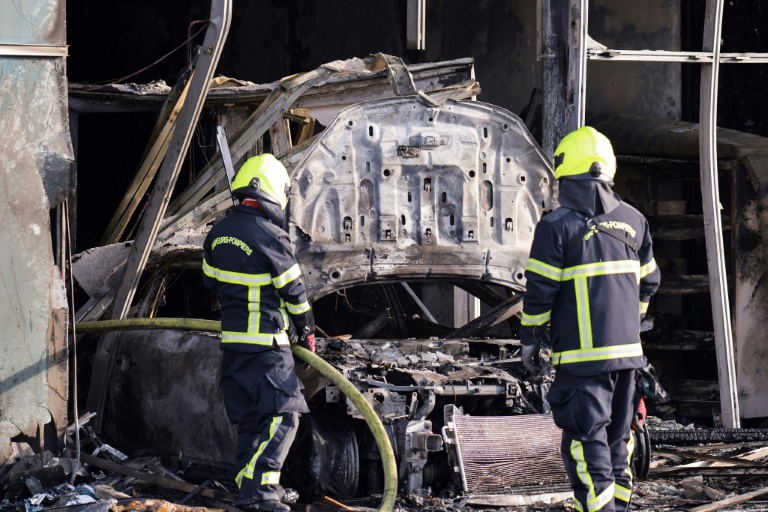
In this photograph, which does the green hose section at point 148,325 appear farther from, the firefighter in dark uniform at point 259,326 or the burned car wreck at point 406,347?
the firefighter in dark uniform at point 259,326

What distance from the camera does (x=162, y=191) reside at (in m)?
6.84

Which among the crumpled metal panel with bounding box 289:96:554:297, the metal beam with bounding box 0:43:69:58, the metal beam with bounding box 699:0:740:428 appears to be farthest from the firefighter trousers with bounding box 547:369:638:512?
the metal beam with bounding box 0:43:69:58

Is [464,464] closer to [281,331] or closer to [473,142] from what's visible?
[281,331]

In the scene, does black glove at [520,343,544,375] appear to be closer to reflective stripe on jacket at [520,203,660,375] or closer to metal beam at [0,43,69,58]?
reflective stripe on jacket at [520,203,660,375]

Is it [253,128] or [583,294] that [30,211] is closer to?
[253,128]

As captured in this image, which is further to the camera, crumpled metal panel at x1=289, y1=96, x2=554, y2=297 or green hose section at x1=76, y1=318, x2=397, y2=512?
crumpled metal panel at x1=289, y1=96, x2=554, y2=297

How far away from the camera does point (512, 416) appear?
19.0ft

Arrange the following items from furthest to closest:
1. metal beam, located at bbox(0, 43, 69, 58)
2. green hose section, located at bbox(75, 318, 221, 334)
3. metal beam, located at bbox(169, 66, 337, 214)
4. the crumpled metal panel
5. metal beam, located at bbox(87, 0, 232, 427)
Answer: metal beam, located at bbox(169, 66, 337, 214) → metal beam, located at bbox(87, 0, 232, 427) → the crumpled metal panel → green hose section, located at bbox(75, 318, 221, 334) → metal beam, located at bbox(0, 43, 69, 58)

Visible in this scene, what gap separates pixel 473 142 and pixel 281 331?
1.71m

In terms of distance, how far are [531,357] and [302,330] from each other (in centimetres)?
112

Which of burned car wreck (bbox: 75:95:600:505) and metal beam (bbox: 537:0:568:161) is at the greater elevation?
metal beam (bbox: 537:0:568:161)

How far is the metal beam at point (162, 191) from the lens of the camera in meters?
6.66

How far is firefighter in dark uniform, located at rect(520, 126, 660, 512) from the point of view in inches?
198

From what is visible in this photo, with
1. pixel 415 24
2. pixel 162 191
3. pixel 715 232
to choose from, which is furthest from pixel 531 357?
pixel 415 24
